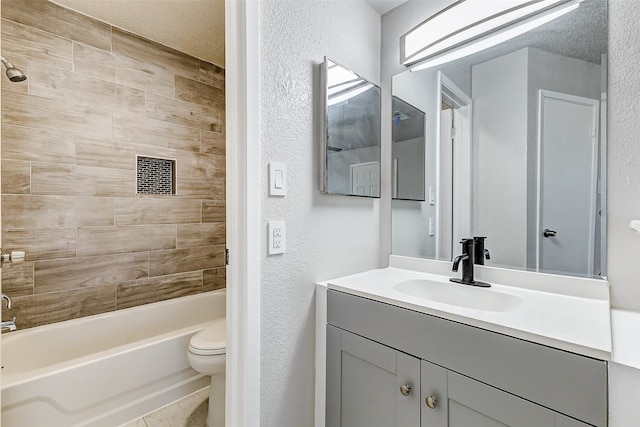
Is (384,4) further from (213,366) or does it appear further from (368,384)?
(213,366)

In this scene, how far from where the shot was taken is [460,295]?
4.21ft

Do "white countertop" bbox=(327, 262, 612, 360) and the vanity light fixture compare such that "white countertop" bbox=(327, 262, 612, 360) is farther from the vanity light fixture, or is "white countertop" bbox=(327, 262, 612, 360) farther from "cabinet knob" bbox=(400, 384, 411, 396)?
the vanity light fixture

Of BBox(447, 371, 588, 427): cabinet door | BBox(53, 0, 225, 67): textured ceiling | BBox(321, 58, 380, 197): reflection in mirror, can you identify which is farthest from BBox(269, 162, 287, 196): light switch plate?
BBox(53, 0, 225, 67): textured ceiling

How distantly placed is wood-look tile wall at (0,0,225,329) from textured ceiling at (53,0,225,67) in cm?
8

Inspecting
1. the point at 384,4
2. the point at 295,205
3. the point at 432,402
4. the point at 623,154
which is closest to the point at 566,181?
the point at 623,154

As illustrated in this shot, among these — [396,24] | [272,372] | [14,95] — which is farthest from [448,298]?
[14,95]

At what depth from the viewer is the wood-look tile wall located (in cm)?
178

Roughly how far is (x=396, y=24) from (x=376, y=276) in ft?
4.46

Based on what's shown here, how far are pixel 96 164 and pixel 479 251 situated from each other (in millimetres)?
2359

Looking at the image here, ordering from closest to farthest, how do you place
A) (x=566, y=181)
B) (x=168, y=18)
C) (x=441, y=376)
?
(x=441, y=376), (x=566, y=181), (x=168, y=18)

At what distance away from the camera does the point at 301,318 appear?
1286mm

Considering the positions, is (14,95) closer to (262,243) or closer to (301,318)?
(262,243)

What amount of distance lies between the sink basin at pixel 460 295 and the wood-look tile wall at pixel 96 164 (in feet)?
6.16

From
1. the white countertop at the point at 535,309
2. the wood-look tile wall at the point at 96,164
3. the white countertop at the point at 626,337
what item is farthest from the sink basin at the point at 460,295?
the wood-look tile wall at the point at 96,164
